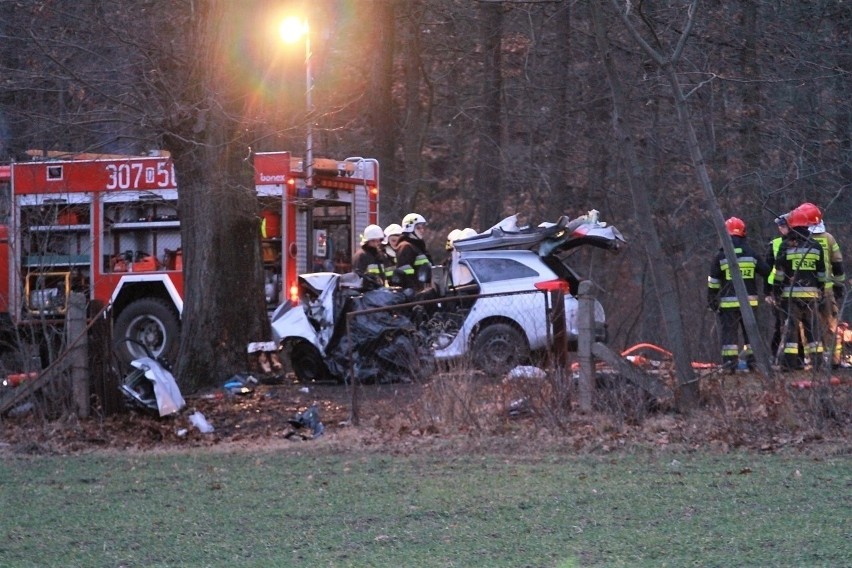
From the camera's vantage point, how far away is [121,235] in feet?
54.9

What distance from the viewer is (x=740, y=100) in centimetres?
1956

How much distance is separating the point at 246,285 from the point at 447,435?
4.19 m

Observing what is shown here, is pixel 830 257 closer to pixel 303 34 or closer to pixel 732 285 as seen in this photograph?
pixel 732 285

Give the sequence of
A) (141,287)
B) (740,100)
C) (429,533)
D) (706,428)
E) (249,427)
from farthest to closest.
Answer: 1. (740,100)
2. (141,287)
3. (249,427)
4. (706,428)
5. (429,533)

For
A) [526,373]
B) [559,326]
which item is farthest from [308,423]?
[559,326]

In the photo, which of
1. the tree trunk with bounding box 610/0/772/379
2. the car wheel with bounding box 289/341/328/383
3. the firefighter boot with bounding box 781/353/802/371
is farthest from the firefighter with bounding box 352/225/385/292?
the firefighter boot with bounding box 781/353/802/371

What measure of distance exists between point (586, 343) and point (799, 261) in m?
3.65

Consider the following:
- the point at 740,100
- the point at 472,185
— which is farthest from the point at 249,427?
the point at 472,185

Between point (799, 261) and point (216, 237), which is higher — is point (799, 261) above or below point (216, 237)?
below

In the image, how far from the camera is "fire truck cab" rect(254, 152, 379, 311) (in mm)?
15648

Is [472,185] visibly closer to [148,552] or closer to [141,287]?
[141,287]

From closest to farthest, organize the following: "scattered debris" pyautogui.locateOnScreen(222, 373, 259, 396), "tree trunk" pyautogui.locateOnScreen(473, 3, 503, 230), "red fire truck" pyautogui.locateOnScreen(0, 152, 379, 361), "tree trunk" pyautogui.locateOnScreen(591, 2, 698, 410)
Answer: "tree trunk" pyautogui.locateOnScreen(591, 2, 698, 410)
"scattered debris" pyautogui.locateOnScreen(222, 373, 259, 396)
"red fire truck" pyautogui.locateOnScreen(0, 152, 379, 361)
"tree trunk" pyautogui.locateOnScreen(473, 3, 503, 230)

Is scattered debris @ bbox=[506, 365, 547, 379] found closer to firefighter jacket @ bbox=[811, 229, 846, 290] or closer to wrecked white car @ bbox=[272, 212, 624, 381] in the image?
wrecked white car @ bbox=[272, 212, 624, 381]

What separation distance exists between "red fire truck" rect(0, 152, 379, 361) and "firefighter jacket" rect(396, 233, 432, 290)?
1889mm
